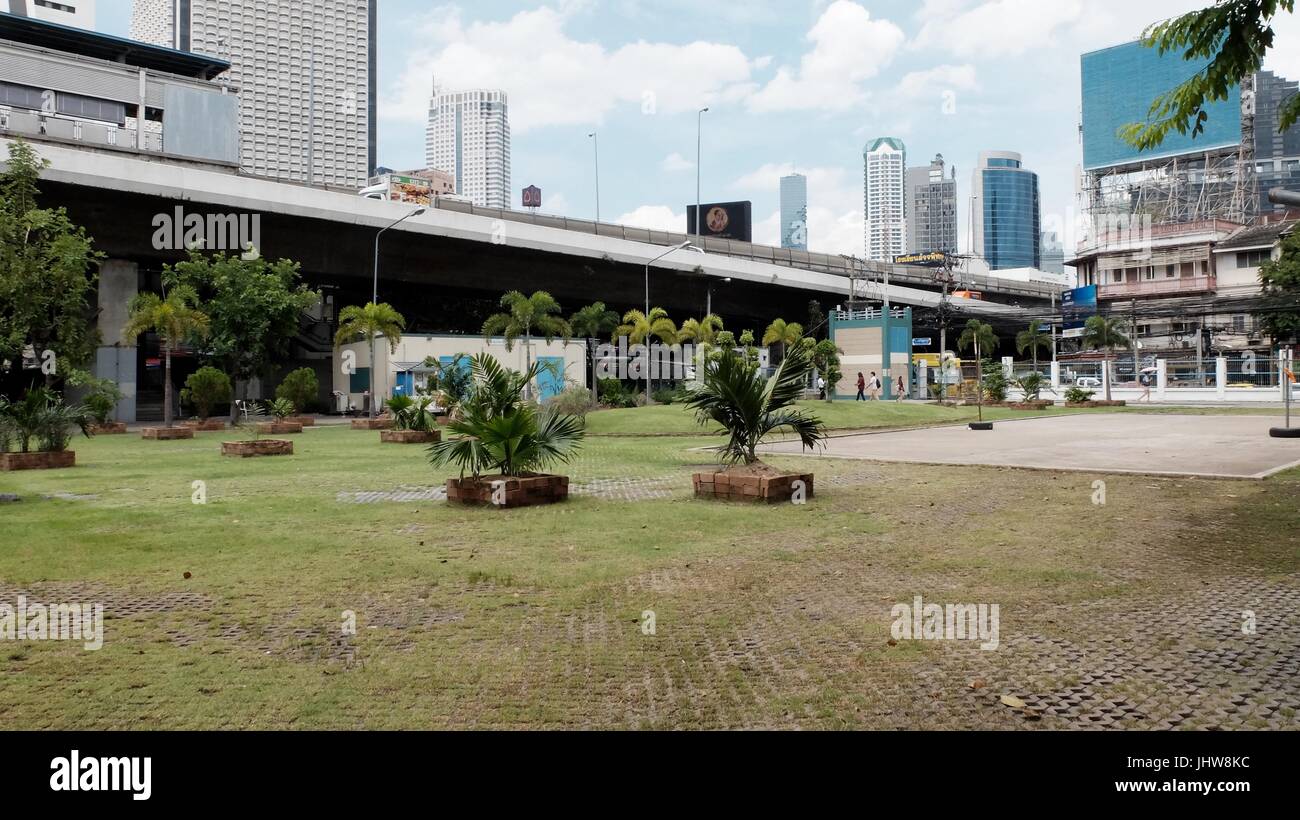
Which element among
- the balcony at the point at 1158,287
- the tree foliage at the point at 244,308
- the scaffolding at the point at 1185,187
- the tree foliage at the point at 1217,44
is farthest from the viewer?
the scaffolding at the point at 1185,187

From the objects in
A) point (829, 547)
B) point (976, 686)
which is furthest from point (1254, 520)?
point (976, 686)

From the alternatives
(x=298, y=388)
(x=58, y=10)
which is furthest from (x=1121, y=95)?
(x=58, y=10)

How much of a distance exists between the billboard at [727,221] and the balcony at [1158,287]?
37775 mm

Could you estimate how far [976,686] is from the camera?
3861 mm

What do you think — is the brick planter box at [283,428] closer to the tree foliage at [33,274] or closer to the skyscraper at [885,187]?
the tree foliage at [33,274]

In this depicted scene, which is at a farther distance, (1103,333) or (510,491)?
(1103,333)

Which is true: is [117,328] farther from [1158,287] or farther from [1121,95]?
[1121,95]

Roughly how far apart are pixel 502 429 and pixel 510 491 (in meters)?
0.68

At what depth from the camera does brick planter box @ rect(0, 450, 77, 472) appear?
46.9 ft

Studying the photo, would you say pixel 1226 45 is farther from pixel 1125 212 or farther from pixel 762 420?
pixel 1125 212

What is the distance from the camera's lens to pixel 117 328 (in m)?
37.2

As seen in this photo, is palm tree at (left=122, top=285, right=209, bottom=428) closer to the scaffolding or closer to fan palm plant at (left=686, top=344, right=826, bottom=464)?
fan palm plant at (left=686, top=344, right=826, bottom=464)

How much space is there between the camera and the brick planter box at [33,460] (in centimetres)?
1428

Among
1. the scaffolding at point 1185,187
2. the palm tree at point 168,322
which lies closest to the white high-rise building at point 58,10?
the palm tree at point 168,322
